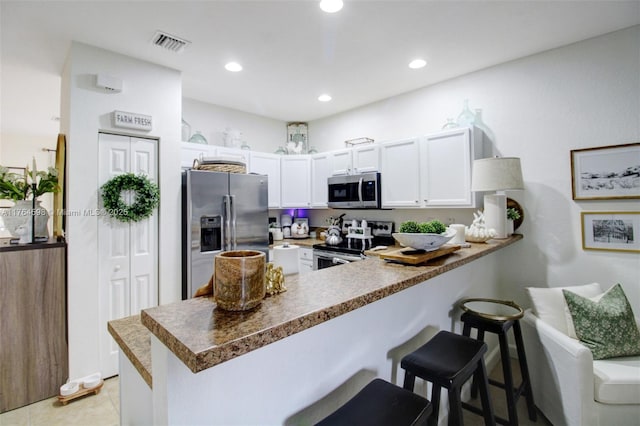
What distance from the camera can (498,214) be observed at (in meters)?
2.61

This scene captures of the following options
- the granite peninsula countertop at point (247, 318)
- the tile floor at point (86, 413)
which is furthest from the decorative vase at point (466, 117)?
the tile floor at point (86, 413)

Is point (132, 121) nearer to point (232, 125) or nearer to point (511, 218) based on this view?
point (232, 125)

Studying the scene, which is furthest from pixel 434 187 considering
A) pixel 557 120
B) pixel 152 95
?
pixel 152 95

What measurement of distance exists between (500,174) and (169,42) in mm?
2945

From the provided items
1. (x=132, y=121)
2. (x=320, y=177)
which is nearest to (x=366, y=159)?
(x=320, y=177)

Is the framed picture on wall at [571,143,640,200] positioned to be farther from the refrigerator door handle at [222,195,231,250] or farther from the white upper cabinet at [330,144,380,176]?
the refrigerator door handle at [222,195,231,250]

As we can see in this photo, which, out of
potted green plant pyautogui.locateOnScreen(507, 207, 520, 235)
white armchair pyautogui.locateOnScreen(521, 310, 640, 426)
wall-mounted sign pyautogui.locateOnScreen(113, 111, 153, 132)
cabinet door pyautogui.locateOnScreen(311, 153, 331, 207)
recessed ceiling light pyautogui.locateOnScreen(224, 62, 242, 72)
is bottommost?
white armchair pyautogui.locateOnScreen(521, 310, 640, 426)

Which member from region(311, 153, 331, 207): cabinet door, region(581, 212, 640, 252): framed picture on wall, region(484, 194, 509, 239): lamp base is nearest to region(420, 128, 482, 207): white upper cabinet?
region(484, 194, 509, 239): lamp base

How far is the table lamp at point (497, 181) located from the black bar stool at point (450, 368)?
1464 millimetres

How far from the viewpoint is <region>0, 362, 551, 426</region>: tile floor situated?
2.03 meters

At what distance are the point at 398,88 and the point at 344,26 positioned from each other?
1448 mm

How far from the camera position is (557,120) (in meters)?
2.66

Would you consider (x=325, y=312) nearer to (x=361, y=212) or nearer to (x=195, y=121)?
(x=361, y=212)

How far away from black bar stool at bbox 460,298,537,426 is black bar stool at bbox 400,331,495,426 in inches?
13.4
